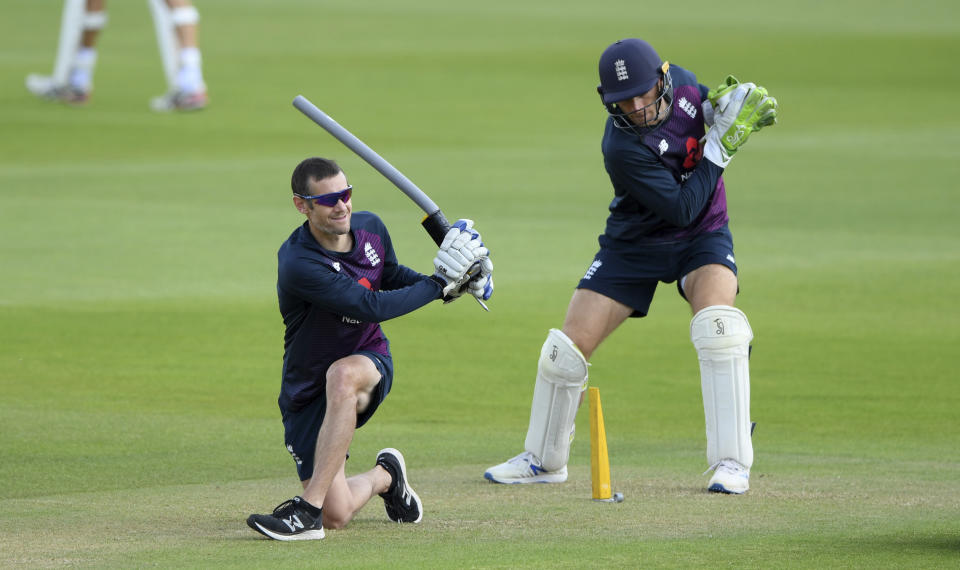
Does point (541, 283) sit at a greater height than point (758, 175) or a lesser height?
lesser

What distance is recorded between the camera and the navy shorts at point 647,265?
7.06 metres

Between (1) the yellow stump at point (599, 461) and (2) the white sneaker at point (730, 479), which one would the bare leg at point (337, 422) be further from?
(2) the white sneaker at point (730, 479)

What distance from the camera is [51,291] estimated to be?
11930 mm

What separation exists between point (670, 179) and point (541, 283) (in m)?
5.76

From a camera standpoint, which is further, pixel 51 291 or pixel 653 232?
pixel 51 291

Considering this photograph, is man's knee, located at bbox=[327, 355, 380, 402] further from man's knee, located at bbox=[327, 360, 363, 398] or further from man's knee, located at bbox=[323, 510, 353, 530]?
man's knee, located at bbox=[323, 510, 353, 530]

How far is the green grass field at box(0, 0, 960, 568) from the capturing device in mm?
5926

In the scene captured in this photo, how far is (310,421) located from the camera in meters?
6.26

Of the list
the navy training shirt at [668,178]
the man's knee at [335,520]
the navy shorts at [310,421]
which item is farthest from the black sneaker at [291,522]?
the navy training shirt at [668,178]

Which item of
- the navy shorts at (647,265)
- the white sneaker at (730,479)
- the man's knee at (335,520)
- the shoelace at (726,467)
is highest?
the navy shorts at (647,265)

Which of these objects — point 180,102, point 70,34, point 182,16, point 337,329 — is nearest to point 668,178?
point 337,329

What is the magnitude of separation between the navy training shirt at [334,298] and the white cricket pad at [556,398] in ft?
3.03

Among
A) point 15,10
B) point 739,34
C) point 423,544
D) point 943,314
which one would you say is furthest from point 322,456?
point 15,10

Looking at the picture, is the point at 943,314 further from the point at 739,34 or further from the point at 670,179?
the point at 739,34
